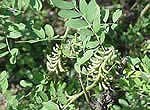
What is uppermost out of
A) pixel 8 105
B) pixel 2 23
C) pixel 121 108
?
pixel 2 23

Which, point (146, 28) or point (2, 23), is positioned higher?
point (2, 23)

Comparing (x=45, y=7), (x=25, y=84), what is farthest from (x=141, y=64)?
(x=45, y=7)

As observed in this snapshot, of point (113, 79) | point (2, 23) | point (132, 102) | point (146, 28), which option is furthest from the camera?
point (146, 28)

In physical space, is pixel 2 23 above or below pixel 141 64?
above

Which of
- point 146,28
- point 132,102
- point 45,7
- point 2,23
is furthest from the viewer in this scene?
point 45,7

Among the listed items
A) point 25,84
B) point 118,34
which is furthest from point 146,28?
point 25,84

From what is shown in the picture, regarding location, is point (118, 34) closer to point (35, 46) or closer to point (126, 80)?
point (35, 46)

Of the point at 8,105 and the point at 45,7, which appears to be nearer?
the point at 8,105

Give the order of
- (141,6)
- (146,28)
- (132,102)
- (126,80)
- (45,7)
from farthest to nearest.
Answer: (45,7) → (141,6) → (146,28) → (132,102) → (126,80)

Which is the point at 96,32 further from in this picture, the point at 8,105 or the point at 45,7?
the point at 45,7
